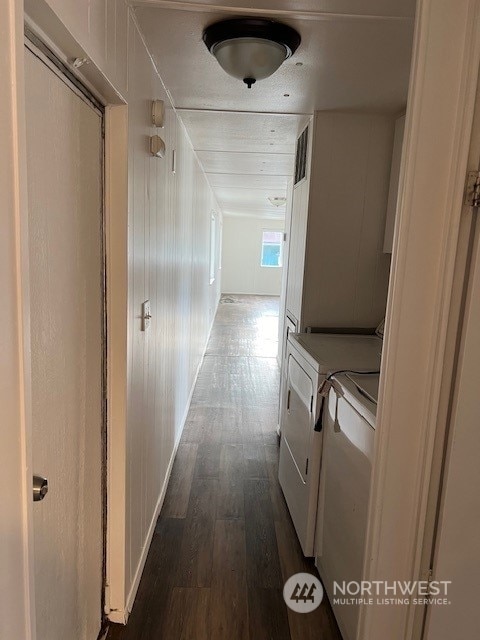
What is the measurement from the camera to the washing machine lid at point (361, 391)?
1.45 metres

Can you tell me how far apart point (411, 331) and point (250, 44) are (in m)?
1.19

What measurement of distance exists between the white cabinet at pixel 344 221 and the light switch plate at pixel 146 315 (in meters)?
1.16

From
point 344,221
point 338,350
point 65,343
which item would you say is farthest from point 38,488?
point 344,221

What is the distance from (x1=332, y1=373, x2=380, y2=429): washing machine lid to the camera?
1445 millimetres

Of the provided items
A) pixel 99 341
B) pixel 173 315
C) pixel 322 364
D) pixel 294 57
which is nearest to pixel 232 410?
pixel 173 315

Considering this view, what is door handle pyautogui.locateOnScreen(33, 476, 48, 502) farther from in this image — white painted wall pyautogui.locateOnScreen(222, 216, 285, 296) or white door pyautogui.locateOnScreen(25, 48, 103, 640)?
white painted wall pyautogui.locateOnScreen(222, 216, 285, 296)

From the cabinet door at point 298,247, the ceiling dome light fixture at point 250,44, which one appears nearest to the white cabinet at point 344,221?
the cabinet door at point 298,247

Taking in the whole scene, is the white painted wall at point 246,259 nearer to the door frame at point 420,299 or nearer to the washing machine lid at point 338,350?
the washing machine lid at point 338,350

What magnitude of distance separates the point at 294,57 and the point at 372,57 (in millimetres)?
314

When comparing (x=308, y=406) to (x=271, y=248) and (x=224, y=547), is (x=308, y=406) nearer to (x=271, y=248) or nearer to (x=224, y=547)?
(x=224, y=547)

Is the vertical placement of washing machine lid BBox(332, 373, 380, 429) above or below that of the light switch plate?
below

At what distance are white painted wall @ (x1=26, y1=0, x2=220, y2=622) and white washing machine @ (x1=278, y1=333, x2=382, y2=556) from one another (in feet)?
2.39

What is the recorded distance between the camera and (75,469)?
1.30 meters

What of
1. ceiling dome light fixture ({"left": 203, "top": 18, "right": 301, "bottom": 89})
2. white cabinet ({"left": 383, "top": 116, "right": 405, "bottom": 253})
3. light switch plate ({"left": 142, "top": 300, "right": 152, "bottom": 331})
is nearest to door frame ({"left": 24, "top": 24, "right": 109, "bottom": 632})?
light switch plate ({"left": 142, "top": 300, "right": 152, "bottom": 331})
